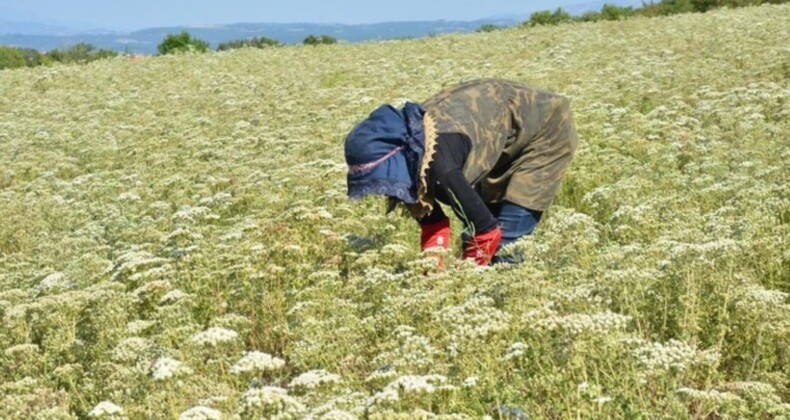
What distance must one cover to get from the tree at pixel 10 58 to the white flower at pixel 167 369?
50.4m

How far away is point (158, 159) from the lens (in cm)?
1179

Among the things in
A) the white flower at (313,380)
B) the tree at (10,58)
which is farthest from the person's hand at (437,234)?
the tree at (10,58)

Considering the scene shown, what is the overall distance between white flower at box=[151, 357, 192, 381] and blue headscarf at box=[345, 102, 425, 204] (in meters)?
1.76

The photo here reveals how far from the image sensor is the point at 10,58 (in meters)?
55.7

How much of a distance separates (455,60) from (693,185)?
56.9 ft

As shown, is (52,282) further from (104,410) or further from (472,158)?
(472,158)

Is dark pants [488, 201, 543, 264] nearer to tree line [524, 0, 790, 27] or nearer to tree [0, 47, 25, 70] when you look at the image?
tree line [524, 0, 790, 27]

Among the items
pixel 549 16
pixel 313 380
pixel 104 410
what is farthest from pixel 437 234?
pixel 549 16

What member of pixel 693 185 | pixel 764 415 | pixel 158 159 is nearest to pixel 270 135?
pixel 158 159

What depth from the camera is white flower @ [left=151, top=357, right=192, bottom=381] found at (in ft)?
12.6

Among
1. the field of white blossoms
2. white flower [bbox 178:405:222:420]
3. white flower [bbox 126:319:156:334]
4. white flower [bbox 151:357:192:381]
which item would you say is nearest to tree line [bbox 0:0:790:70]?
the field of white blossoms

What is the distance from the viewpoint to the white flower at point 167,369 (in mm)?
3844

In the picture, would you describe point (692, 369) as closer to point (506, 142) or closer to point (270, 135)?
point (506, 142)

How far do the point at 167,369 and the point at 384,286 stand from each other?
1777 millimetres
